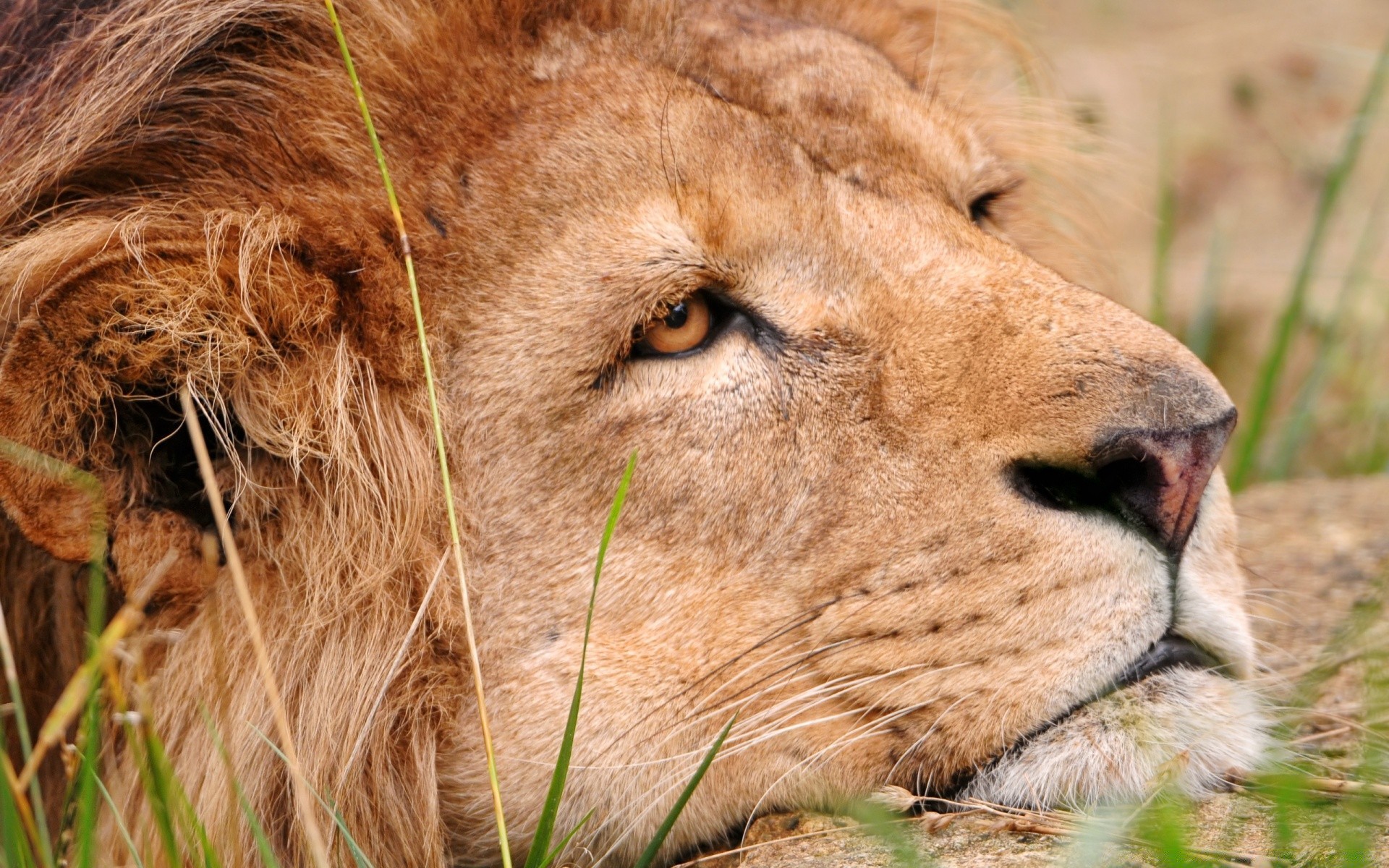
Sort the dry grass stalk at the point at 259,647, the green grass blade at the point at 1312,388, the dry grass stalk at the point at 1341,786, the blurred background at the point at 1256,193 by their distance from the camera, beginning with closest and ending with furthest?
the dry grass stalk at the point at 259,647, the dry grass stalk at the point at 1341,786, the green grass blade at the point at 1312,388, the blurred background at the point at 1256,193

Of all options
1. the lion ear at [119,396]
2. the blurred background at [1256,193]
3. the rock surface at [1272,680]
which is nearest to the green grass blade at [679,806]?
the rock surface at [1272,680]

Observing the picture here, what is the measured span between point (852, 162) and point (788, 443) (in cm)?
49

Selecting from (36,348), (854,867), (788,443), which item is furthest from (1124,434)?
(36,348)

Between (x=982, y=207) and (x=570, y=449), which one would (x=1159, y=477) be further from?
(x=982, y=207)

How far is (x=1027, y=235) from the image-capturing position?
339 cm

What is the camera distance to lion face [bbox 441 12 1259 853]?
1.98 metres

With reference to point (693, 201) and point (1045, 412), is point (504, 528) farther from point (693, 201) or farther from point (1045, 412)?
point (1045, 412)

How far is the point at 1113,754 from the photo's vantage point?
1.97 metres

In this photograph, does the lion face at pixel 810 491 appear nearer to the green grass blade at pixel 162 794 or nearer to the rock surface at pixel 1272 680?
the rock surface at pixel 1272 680

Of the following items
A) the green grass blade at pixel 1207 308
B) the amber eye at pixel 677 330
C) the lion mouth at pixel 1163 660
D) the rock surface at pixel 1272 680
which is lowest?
the rock surface at pixel 1272 680

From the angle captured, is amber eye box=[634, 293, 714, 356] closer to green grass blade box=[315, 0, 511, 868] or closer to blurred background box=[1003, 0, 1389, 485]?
green grass blade box=[315, 0, 511, 868]

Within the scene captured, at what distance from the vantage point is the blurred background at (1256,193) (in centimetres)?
410

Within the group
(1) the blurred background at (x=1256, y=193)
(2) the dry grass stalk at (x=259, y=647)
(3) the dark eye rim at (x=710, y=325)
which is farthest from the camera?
(1) the blurred background at (x=1256, y=193)

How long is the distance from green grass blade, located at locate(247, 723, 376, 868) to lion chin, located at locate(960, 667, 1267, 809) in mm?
785
